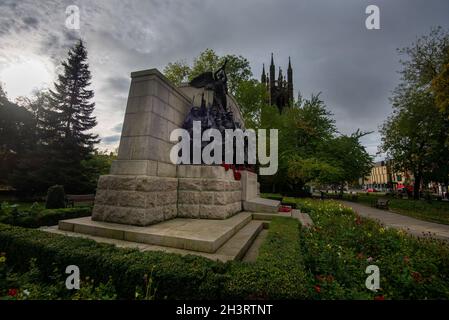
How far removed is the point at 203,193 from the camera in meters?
7.55

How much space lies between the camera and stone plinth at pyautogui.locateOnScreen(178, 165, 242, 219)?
24.4ft

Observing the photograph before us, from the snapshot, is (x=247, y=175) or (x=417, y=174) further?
(x=417, y=174)

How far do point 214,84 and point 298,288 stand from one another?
9.78 meters

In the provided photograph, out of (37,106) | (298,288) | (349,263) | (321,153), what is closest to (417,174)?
(321,153)

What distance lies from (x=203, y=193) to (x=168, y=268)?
4.53 m

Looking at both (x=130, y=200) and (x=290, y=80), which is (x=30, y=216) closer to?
(x=130, y=200)

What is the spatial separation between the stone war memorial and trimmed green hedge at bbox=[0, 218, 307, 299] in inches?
46.3

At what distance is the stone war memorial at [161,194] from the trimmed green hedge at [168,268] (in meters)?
1.18

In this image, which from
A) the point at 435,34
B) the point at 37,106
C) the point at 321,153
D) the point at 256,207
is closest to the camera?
the point at 256,207

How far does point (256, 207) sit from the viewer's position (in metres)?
10.0

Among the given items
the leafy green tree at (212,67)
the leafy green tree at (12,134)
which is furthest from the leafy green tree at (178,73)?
the leafy green tree at (12,134)

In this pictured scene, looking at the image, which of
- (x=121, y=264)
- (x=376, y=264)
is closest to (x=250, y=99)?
(x=376, y=264)
